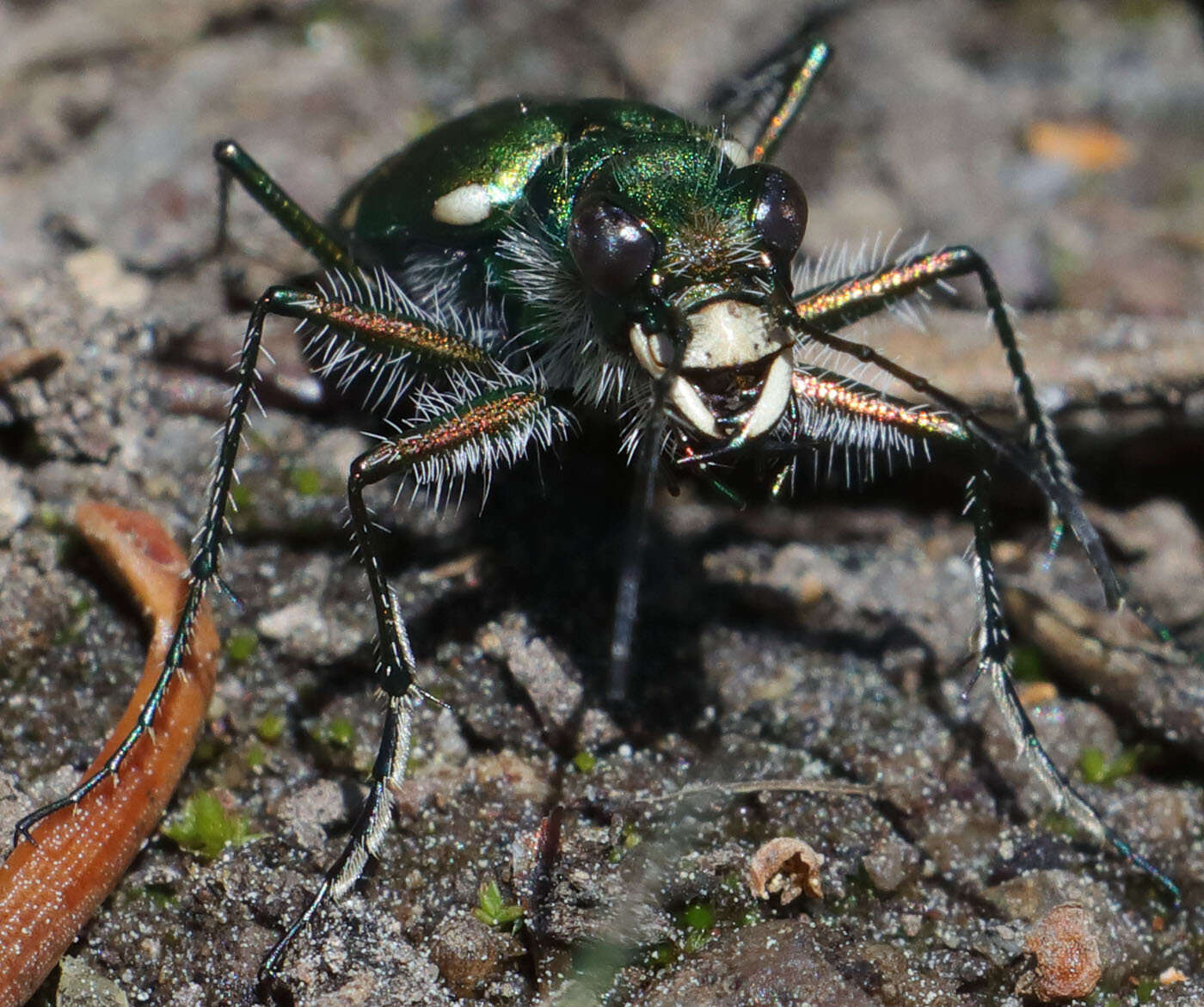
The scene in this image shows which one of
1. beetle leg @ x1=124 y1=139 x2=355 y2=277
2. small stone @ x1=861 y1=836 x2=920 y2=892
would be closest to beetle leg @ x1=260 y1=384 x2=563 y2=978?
beetle leg @ x1=124 y1=139 x2=355 y2=277

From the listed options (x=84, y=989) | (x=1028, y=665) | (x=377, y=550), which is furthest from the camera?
(x=1028, y=665)

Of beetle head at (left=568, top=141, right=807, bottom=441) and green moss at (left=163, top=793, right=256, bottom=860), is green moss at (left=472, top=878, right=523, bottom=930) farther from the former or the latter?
beetle head at (left=568, top=141, right=807, bottom=441)

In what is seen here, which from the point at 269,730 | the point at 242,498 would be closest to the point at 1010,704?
the point at 269,730

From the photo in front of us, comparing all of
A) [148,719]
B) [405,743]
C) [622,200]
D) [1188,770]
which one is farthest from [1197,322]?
[148,719]

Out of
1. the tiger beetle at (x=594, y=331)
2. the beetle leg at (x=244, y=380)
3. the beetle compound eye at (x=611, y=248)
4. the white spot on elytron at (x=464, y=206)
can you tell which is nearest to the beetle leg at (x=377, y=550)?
the tiger beetle at (x=594, y=331)

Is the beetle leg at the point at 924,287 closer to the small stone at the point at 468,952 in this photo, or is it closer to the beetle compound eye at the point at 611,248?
the beetle compound eye at the point at 611,248

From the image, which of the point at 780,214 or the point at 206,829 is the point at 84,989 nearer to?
the point at 206,829
